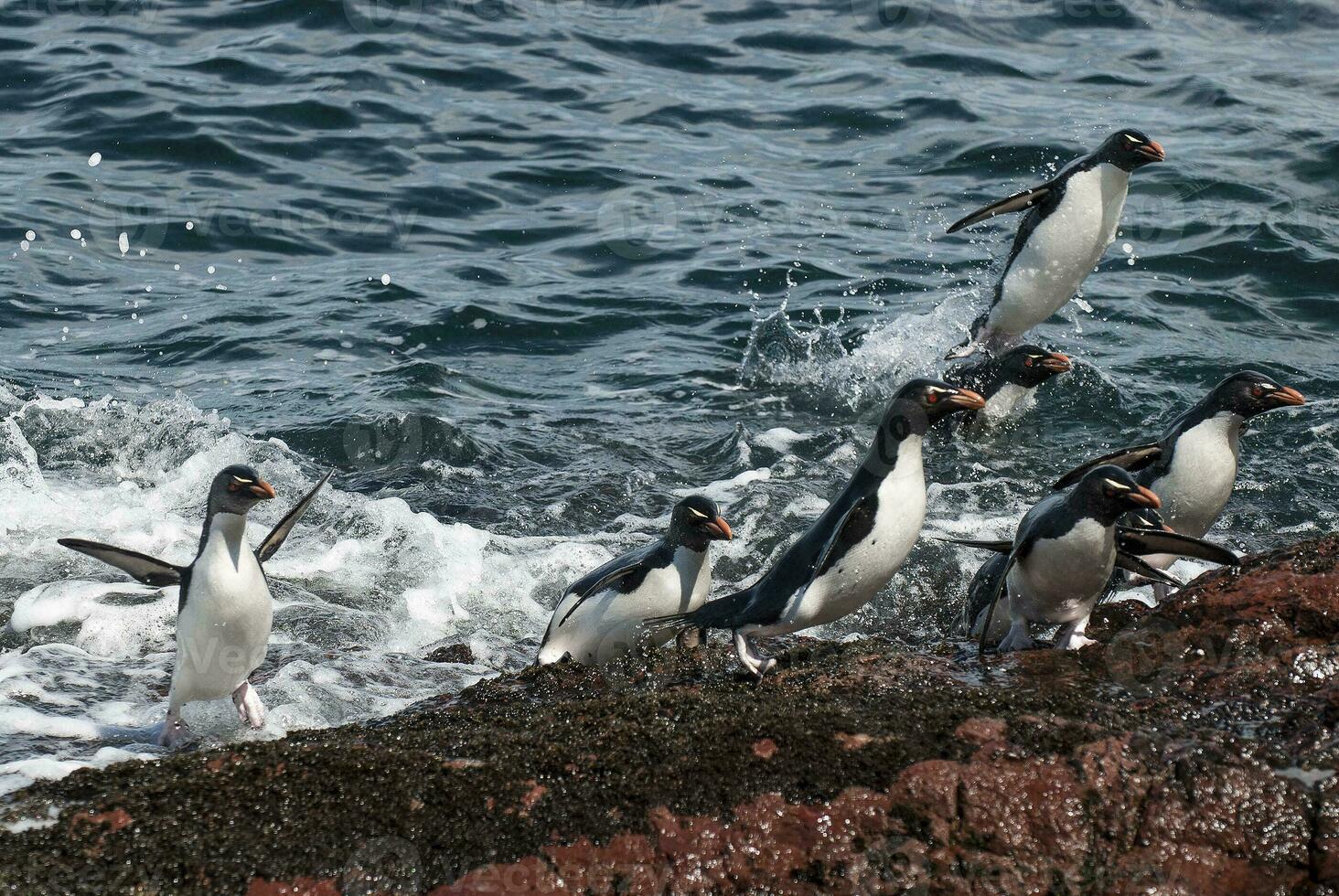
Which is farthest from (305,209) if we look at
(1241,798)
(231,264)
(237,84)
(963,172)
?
(1241,798)

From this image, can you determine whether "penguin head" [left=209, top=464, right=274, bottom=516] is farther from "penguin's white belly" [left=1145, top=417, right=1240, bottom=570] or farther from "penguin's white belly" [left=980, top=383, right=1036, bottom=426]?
"penguin's white belly" [left=980, top=383, right=1036, bottom=426]

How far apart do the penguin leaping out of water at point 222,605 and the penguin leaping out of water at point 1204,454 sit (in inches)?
127

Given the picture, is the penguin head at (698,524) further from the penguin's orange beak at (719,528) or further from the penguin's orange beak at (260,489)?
the penguin's orange beak at (260,489)

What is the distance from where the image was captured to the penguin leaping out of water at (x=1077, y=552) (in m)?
4.49

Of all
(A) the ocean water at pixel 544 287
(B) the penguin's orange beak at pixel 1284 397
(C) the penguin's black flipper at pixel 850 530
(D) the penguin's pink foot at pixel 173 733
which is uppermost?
(B) the penguin's orange beak at pixel 1284 397

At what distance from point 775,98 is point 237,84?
234 inches

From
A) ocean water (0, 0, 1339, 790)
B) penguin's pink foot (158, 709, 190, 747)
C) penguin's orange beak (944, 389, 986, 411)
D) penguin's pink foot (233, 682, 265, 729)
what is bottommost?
ocean water (0, 0, 1339, 790)

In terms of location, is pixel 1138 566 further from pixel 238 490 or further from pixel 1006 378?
pixel 1006 378

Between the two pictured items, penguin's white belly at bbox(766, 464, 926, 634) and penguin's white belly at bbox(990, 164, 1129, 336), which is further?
penguin's white belly at bbox(990, 164, 1129, 336)

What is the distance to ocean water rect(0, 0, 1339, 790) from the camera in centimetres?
677

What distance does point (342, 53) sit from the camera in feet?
55.1

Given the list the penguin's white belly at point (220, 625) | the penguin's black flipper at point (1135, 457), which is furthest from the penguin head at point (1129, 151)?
the penguin's white belly at point (220, 625)

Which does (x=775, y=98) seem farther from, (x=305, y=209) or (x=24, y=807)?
(x=24, y=807)

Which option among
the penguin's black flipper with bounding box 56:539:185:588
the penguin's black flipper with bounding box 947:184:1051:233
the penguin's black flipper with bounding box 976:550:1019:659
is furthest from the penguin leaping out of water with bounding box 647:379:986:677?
the penguin's black flipper with bounding box 947:184:1051:233
